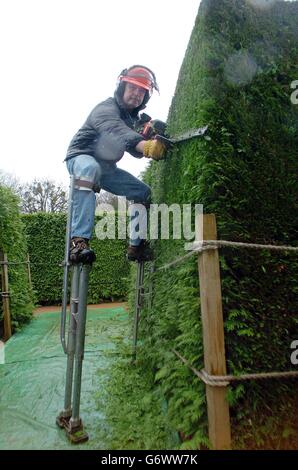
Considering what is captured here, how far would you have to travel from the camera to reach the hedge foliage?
9.45m

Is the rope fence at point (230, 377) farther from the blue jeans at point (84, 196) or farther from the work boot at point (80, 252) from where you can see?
the blue jeans at point (84, 196)

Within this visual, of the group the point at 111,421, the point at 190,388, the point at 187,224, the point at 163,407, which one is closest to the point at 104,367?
the point at 111,421

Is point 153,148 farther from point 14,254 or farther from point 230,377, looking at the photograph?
point 14,254

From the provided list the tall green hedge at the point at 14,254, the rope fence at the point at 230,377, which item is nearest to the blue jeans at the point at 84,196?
the rope fence at the point at 230,377

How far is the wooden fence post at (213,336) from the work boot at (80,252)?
116cm

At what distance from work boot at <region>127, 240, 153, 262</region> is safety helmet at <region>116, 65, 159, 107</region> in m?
1.62

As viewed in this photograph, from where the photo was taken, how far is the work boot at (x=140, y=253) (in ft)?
12.0

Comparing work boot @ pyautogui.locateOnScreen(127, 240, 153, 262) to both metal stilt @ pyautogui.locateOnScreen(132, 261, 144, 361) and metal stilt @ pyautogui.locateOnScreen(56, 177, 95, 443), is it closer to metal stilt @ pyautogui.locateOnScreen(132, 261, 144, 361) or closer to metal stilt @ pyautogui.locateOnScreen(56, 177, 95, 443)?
metal stilt @ pyautogui.locateOnScreen(132, 261, 144, 361)

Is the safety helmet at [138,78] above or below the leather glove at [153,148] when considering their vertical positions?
above

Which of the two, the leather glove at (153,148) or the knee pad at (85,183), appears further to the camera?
the knee pad at (85,183)

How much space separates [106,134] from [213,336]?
2.06 meters

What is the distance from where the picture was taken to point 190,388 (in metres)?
2.00

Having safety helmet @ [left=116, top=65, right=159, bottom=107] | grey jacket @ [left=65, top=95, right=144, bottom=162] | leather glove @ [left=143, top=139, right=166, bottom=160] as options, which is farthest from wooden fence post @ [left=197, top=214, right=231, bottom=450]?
safety helmet @ [left=116, top=65, right=159, bottom=107]

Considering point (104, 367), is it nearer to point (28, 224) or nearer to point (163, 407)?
point (163, 407)
